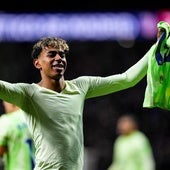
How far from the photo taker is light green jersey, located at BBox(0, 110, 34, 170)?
700cm

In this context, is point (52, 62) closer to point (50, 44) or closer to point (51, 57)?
point (51, 57)

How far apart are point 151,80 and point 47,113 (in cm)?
79

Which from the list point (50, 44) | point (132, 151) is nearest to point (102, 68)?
point (132, 151)

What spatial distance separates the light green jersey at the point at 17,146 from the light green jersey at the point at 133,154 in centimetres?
310

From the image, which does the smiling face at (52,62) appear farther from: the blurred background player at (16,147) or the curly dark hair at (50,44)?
the blurred background player at (16,147)

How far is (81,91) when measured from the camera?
5.15 meters

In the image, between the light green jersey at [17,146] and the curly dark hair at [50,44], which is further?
the light green jersey at [17,146]

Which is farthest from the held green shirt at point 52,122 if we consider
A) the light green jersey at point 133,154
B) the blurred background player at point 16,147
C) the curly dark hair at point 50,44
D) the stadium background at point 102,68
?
the stadium background at point 102,68

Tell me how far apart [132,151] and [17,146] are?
3338mm

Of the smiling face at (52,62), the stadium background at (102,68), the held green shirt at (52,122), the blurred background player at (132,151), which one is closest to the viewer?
the held green shirt at (52,122)

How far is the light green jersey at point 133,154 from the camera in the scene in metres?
9.92

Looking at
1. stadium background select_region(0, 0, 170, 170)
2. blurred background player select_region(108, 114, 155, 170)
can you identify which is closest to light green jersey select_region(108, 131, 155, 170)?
blurred background player select_region(108, 114, 155, 170)
